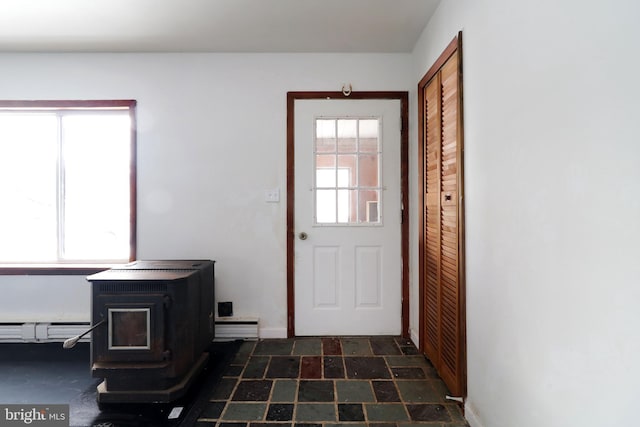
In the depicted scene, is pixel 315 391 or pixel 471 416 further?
pixel 315 391

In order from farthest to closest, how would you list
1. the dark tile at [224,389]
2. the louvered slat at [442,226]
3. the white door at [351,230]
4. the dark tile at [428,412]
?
the white door at [351,230] < the dark tile at [224,389] < the louvered slat at [442,226] < the dark tile at [428,412]

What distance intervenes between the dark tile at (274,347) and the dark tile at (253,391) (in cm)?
42

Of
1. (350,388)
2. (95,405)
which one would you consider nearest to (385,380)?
(350,388)

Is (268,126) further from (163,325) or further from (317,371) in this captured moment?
(317,371)

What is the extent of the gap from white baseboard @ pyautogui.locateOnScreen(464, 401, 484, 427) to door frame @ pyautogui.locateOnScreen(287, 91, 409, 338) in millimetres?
1078

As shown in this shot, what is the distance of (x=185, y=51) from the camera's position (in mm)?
2934

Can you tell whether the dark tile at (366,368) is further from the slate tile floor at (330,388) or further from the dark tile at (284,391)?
the dark tile at (284,391)

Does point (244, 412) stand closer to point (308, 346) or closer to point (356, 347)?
point (308, 346)

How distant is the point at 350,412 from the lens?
6.28 feet

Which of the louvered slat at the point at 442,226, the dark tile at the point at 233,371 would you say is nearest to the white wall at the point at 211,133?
the dark tile at the point at 233,371

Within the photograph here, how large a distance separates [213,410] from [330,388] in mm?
710

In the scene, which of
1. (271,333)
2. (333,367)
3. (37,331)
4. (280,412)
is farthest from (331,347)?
(37,331)

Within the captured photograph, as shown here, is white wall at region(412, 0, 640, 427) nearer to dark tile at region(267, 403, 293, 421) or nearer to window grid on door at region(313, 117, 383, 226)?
dark tile at region(267, 403, 293, 421)

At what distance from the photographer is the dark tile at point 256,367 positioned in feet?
7.68
